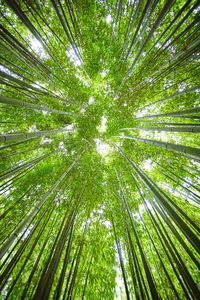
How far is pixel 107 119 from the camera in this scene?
18.5 ft

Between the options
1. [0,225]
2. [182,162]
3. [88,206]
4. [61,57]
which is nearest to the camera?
[0,225]

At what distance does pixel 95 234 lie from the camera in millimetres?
3033

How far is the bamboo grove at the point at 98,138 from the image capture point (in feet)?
7.79

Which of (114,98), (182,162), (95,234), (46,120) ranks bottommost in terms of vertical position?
(95,234)

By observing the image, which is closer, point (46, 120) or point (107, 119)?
point (46, 120)

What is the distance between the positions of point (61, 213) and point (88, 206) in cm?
56

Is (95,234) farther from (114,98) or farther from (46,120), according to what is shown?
(114,98)

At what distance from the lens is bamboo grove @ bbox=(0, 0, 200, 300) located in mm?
2373

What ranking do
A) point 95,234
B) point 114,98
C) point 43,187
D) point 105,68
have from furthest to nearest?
1. point 114,98
2. point 105,68
3. point 43,187
4. point 95,234

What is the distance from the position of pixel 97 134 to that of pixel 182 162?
2.82m

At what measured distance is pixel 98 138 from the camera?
560 cm

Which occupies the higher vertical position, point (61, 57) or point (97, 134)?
point (61, 57)

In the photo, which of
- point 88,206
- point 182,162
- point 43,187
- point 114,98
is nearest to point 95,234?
point 88,206

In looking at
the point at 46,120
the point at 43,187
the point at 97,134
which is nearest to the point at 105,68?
the point at 97,134
